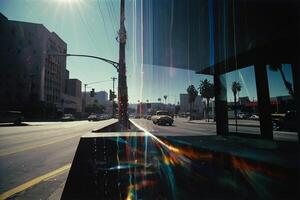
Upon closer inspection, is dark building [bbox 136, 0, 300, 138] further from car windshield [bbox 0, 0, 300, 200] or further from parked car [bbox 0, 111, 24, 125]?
parked car [bbox 0, 111, 24, 125]

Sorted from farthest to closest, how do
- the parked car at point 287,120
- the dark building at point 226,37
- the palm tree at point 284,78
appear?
the parked car at point 287,120 < the palm tree at point 284,78 < the dark building at point 226,37

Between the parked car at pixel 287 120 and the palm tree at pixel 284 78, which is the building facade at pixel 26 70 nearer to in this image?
the parked car at pixel 287 120

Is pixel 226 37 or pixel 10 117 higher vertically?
pixel 226 37

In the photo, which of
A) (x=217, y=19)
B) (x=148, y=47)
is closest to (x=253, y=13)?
(x=217, y=19)

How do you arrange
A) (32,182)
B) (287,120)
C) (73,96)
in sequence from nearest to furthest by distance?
(32,182) < (287,120) < (73,96)

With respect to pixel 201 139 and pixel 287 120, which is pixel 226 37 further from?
pixel 287 120

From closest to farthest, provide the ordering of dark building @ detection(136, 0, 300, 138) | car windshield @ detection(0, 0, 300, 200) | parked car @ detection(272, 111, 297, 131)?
car windshield @ detection(0, 0, 300, 200), dark building @ detection(136, 0, 300, 138), parked car @ detection(272, 111, 297, 131)

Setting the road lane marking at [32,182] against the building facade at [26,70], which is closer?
the road lane marking at [32,182]

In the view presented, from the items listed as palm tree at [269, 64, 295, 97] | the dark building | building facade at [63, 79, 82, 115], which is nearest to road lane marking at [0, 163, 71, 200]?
the dark building

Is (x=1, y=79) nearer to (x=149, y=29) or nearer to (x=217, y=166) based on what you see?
(x=149, y=29)

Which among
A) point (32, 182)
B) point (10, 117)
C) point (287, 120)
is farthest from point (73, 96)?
point (32, 182)

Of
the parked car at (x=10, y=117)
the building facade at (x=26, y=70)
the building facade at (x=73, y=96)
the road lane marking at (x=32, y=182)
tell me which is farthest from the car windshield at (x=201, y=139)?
the building facade at (x=73, y=96)

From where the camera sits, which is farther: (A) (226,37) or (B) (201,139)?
(A) (226,37)

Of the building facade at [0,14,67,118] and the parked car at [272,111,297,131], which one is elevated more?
the building facade at [0,14,67,118]
